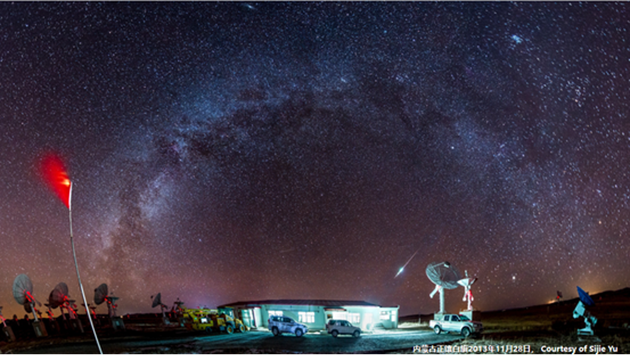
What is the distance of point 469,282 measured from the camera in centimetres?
4303

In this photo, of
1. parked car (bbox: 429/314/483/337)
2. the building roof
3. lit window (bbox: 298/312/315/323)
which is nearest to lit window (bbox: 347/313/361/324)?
the building roof

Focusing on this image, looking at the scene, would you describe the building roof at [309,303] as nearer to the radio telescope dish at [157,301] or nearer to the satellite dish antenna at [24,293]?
the radio telescope dish at [157,301]

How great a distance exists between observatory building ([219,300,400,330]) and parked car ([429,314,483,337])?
15961 millimetres

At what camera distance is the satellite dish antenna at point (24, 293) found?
50.5 metres

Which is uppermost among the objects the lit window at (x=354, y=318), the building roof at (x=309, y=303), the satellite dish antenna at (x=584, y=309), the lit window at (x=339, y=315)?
the satellite dish antenna at (x=584, y=309)

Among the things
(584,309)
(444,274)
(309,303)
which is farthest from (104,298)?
(584,309)

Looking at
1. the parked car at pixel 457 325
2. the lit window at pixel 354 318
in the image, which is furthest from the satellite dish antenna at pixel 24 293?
the parked car at pixel 457 325

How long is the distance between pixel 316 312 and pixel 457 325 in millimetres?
19782

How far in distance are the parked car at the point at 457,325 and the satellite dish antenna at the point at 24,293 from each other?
47.1m

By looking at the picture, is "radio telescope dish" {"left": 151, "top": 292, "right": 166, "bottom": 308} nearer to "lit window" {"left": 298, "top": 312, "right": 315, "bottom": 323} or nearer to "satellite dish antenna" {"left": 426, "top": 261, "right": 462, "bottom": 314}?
"lit window" {"left": 298, "top": 312, "right": 315, "bottom": 323}

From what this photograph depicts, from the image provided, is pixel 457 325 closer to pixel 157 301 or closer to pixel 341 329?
pixel 341 329

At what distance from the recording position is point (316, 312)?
49.9 meters

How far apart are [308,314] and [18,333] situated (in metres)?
38.1

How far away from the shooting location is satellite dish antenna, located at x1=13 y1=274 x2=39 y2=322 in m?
50.5
